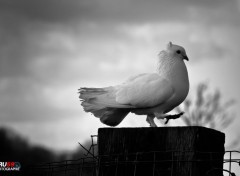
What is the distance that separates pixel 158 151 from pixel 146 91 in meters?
2.50

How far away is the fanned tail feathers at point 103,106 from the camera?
6.52m

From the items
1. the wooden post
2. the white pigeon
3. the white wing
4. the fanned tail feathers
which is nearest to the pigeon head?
the white pigeon

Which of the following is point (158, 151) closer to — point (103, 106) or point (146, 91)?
point (103, 106)

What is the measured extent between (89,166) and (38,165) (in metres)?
0.49

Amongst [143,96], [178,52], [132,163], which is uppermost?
[178,52]

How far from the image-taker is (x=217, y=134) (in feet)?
15.2

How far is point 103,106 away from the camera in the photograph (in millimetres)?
6523

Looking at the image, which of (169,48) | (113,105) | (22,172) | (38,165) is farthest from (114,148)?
(169,48)

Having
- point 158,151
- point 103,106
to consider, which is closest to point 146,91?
point 103,106

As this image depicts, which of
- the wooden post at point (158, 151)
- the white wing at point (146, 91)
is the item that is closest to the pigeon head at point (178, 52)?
the white wing at point (146, 91)

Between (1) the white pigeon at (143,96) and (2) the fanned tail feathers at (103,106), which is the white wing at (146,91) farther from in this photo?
(2) the fanned tail feathers at (103,106)

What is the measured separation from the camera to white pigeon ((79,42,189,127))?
6566mm

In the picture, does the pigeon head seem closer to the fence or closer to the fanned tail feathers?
the fanned tail feathers

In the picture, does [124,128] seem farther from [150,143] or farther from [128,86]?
[128,86]
